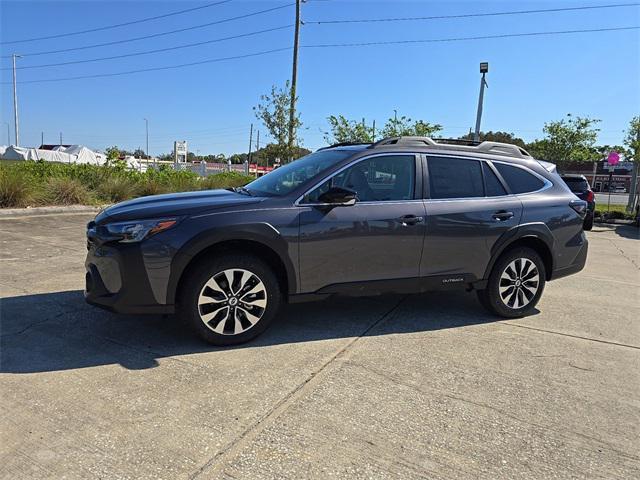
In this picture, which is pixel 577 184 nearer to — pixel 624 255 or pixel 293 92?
pixel 624 255

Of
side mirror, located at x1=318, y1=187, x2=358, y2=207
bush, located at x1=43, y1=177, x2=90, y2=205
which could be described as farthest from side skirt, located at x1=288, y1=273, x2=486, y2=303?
bush, located at x1=43, y1=177, x2=90, y2=205

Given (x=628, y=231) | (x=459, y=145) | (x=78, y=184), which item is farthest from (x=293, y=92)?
(x=459, y=145)

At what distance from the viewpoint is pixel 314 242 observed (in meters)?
4.16

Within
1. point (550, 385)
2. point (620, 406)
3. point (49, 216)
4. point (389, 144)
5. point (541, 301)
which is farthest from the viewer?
point (49, 216)

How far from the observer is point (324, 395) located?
130 inches

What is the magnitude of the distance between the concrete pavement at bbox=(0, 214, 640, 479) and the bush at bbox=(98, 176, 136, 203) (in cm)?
927

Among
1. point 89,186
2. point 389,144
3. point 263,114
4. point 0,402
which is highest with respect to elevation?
point 263,114

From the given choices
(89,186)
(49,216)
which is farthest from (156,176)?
(49,216)

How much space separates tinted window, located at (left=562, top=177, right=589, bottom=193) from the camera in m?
12.2

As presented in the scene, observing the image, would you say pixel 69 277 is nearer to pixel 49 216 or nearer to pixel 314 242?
pixel 314 242

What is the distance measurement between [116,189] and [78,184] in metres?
1.18

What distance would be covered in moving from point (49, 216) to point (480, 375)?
35.5ft

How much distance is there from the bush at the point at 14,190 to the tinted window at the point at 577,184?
43.0 ft

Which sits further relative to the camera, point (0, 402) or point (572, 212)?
point (572, 212)
